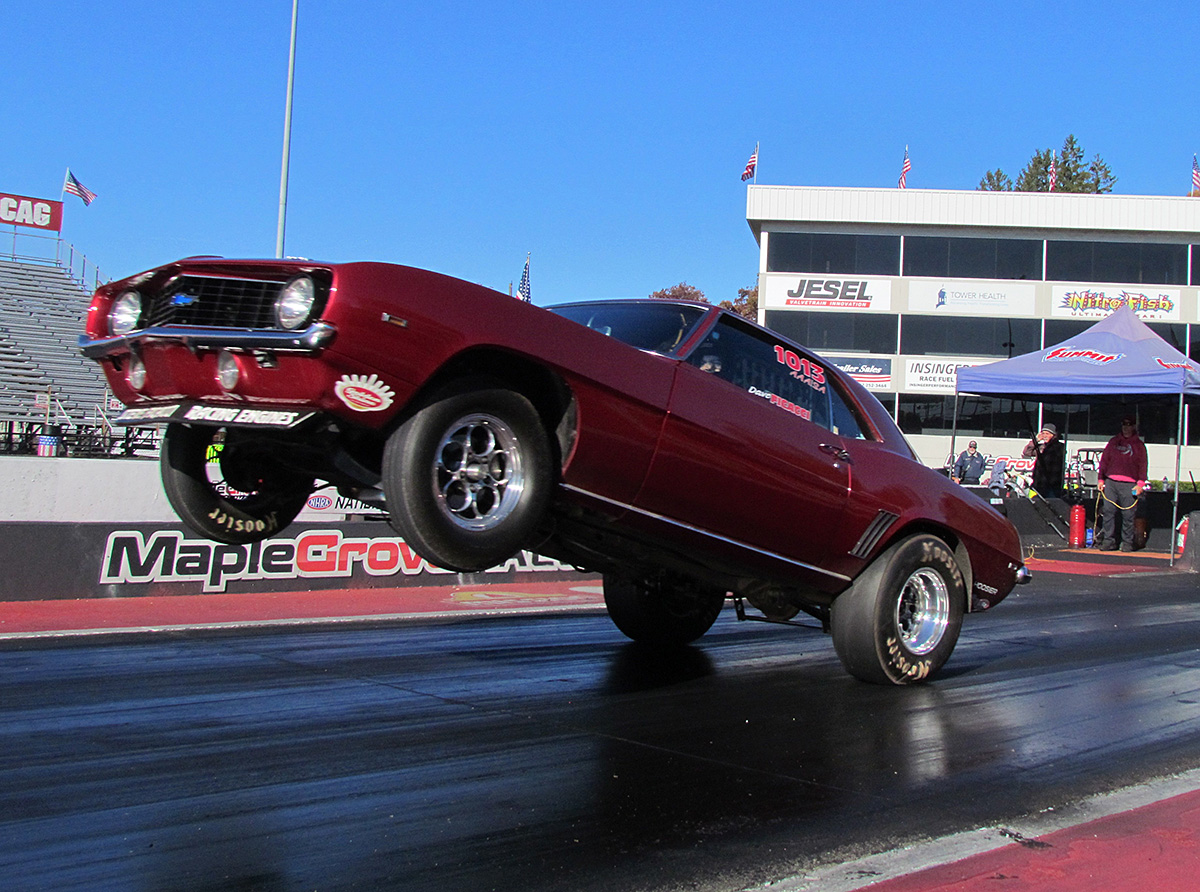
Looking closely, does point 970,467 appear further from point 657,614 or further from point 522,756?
point 522,756

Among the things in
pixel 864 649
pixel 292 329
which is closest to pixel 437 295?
pixel 292 329

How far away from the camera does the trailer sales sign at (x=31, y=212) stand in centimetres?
4147

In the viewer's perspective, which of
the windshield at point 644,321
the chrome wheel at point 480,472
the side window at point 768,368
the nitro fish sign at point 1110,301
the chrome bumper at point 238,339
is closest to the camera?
the chrome bumper at point 238,339

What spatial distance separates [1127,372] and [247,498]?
50.9 ft

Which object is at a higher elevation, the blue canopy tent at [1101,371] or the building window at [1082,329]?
the building window at [1082,329]

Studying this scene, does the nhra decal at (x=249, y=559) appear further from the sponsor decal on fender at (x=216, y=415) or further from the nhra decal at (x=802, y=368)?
the sponsor decal on fender at (x=216, y=415)

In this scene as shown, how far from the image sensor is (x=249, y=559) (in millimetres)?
10805

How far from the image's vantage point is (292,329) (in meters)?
3.80

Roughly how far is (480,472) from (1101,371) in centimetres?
1548

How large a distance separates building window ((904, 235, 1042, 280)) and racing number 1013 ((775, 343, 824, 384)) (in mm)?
35300

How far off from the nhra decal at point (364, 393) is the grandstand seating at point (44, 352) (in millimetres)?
21652

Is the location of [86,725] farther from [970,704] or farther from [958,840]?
[970,704]

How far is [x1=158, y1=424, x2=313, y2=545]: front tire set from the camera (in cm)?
465

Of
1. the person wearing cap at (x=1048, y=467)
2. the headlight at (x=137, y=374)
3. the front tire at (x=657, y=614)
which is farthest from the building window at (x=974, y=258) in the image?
the headlight at (x=137, y=374)
